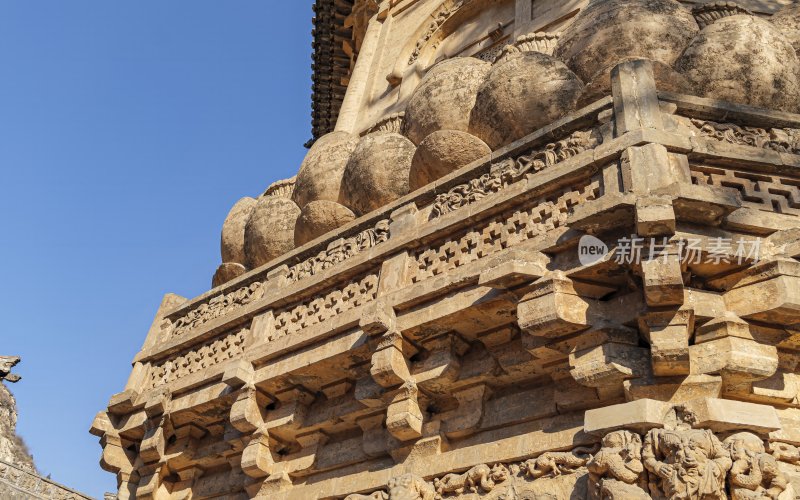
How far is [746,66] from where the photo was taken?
6594mm

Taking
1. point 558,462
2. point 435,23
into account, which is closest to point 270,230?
point 558,462

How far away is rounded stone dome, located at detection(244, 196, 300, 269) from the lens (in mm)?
8727

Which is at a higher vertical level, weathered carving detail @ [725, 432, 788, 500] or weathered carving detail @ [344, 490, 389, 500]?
weathered carving detail @ [344, 490, 389, 500]

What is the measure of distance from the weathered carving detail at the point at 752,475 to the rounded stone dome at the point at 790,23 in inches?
175

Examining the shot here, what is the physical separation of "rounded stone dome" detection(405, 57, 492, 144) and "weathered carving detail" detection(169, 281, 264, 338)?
230 centimetres

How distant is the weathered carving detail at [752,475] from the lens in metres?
4.53

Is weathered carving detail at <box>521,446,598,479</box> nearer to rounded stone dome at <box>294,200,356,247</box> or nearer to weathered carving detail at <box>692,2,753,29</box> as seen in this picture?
rounded stone dome at <box>294,200,356,247</box>

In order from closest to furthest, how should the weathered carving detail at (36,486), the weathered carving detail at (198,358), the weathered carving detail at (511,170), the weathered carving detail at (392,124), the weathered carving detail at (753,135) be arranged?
the weathered carving detail at (753,135) < the weathered carving detail at (511,170) < the weathered carving detail at (198,358) < the weathered carving detail at (392,124) < the weathered carving detail at (36,486)

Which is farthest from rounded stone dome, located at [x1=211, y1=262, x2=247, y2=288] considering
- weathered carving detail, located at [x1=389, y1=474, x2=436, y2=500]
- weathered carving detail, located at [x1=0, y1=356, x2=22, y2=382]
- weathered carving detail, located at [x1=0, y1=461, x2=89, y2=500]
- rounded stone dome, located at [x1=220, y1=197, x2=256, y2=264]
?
weathered carving detail, located at [x1=0, y1=356, x2=22, y2=382]

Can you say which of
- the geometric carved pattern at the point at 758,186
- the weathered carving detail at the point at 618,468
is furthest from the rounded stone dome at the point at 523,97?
the weathered carving detail at the point at 618,468

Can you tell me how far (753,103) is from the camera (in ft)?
21.3

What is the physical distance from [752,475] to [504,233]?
2389 millimetres

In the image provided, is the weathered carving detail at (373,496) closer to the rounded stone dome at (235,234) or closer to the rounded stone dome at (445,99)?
the rounded stone dome at (445,99)

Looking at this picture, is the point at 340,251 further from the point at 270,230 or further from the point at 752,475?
the point at 752,475
